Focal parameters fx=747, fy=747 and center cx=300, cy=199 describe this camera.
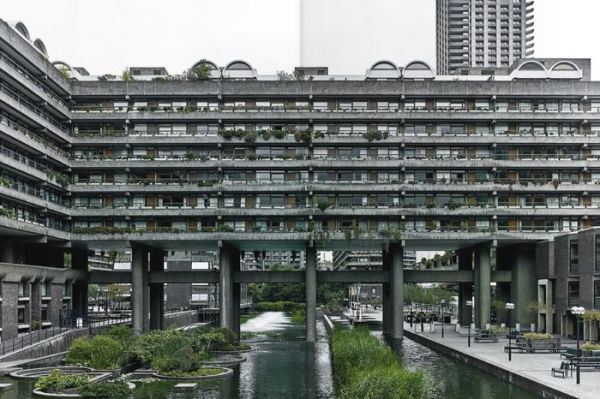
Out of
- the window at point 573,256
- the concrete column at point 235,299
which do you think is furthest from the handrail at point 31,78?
the window at point 573,256

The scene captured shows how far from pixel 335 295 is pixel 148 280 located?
108443mm

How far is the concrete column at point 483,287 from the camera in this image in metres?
75.4

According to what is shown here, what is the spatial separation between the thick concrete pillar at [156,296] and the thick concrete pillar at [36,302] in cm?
1675

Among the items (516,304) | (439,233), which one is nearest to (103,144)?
(439,233)

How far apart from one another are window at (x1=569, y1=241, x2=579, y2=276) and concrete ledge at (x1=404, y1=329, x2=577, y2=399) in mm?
14288

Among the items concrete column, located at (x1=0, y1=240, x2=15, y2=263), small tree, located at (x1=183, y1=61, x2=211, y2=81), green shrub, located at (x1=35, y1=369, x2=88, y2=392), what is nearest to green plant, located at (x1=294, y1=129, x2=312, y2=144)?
small tree, located at (x1=183, y1=61, x2=211, y2=81)

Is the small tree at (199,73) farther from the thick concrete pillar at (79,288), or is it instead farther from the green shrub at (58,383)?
the green shrub at (58,383)

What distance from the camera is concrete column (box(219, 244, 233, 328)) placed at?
72500mm

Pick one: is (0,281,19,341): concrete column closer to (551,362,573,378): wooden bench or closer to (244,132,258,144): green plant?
(244,132,258,144): green plant

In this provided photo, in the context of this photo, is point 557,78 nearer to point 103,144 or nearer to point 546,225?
point 546,225

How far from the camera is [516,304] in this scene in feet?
254

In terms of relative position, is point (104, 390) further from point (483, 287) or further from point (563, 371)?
point (483, 287)

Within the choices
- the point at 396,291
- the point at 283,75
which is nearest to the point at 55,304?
the point at 283,75

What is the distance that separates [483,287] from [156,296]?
35511 mm
